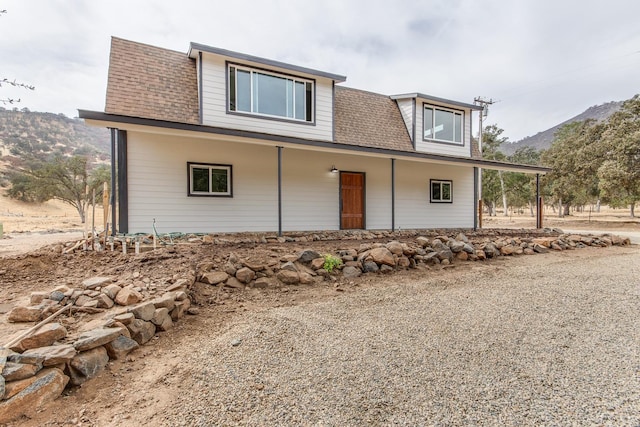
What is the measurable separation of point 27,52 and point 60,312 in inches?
1659

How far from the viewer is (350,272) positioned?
5.88m

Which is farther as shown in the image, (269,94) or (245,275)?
(269,94)

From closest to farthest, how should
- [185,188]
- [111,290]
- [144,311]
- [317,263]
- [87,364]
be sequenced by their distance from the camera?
1. [87,364]
2. [144,311]
3. [111,290]
4. [317,263]
5. [185,188]

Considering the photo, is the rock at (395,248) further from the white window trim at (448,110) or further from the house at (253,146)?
the white window trim at (448,110)

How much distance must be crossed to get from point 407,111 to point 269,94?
5551 mm

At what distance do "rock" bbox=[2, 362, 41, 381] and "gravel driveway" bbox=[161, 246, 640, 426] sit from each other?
106 centimetres

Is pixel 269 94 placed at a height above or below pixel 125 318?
above

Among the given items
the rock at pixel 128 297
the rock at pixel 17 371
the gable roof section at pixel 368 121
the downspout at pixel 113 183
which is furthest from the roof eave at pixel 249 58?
the rock at pixel 17 371

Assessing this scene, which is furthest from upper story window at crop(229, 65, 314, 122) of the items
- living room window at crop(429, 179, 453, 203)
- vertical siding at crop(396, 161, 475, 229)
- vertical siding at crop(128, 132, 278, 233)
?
living room window at crop(429, 179, 453, 203)

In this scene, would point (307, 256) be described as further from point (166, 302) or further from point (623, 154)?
point (623, 154)

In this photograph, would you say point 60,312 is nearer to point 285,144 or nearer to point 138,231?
point 138,231

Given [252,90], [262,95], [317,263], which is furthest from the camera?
[262,95]

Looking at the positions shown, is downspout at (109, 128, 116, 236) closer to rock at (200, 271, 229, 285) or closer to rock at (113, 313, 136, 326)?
rock at (200, 271, 229, 285)

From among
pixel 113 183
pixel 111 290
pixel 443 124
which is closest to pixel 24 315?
pixel 111 290
